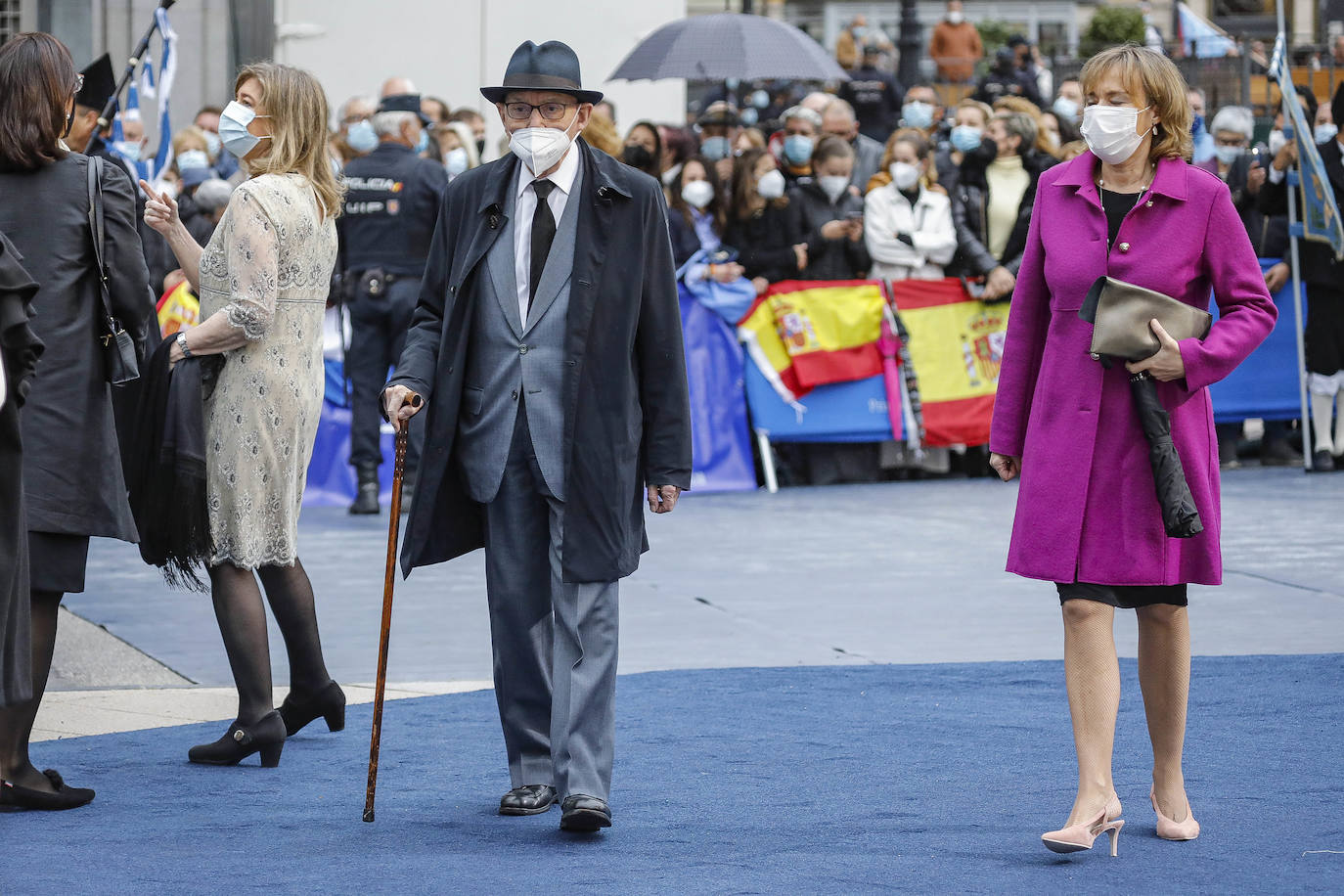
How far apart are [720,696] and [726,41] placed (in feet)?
30.4

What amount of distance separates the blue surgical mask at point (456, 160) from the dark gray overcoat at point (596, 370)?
344 inches

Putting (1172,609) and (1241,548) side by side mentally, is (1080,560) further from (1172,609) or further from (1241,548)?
(1241,548)

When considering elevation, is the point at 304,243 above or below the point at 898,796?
above

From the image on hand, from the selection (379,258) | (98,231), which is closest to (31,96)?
(98,231)

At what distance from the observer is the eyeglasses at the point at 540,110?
17.7 ft

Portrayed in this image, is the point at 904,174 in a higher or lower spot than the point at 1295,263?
higher

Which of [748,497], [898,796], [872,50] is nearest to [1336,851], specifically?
[898,796]

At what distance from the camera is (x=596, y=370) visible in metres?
5.39

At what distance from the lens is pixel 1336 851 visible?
501 cm

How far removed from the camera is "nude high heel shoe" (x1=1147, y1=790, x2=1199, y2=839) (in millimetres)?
5152

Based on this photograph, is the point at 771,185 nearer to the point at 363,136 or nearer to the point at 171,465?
the point at 363,136

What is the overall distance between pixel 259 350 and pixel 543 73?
4.74ft

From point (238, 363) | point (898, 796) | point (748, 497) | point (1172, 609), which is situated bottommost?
point (748, 497)

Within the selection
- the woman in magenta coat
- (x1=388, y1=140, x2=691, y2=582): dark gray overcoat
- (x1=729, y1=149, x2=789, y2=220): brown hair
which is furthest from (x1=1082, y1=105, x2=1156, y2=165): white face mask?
(x1=729, y1=149, x2=789, y2=220): brown hair
